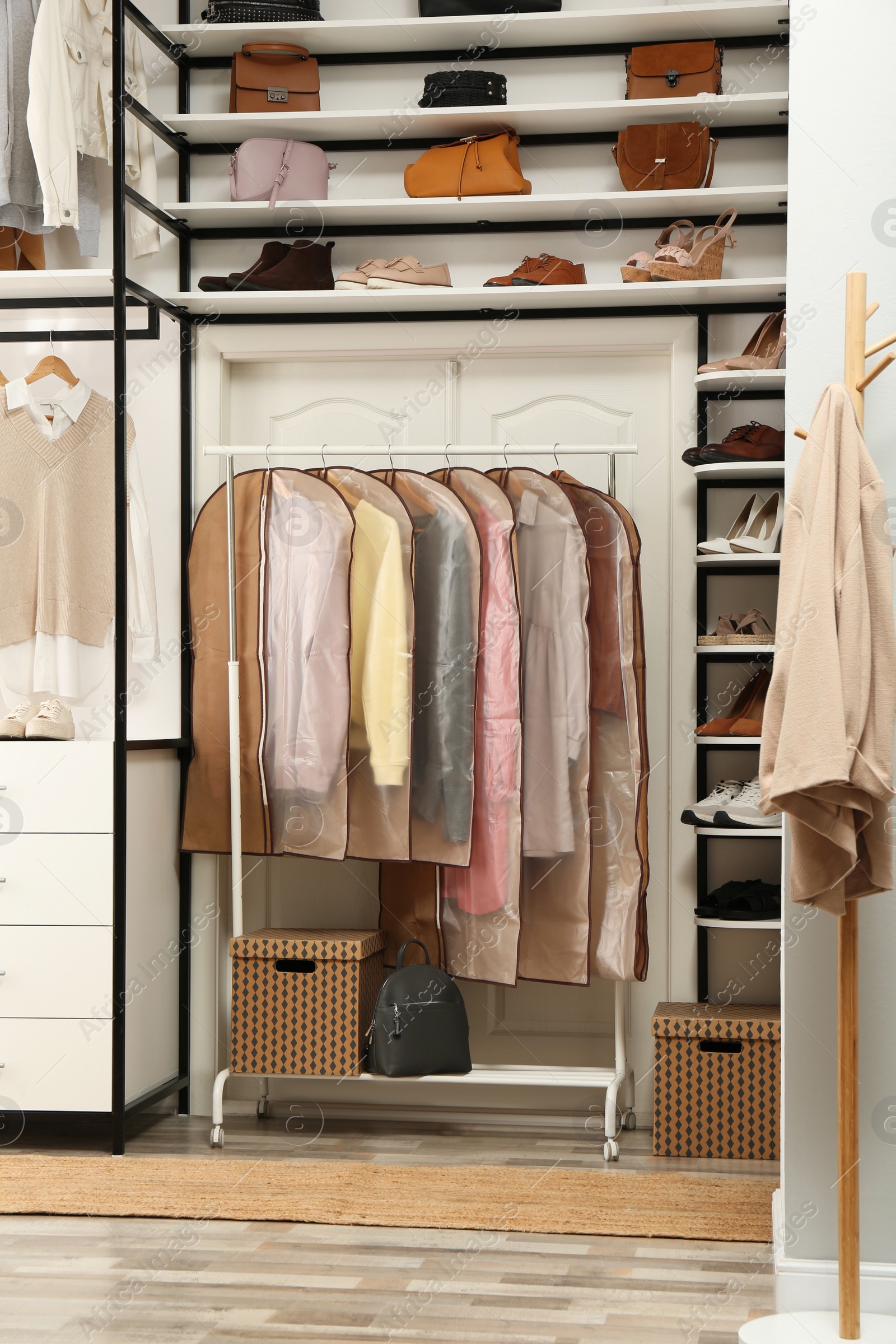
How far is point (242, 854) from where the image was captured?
319 centimetres

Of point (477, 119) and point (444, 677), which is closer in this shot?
point (444, 677)

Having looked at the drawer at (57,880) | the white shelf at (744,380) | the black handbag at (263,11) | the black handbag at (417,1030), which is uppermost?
the black handbag at (263,11)

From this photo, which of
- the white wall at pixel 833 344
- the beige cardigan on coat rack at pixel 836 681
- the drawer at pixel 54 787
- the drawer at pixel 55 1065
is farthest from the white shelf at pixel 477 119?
the drawer at pixel 55 1065

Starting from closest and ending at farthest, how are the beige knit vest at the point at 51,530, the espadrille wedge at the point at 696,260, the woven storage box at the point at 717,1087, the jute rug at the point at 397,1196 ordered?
the jute rug at the point at 397,1196
the woven storage box at the point at 717,1087
the espadrille wedge at the point at 696,260
the beige knit vest at the point at 51,530

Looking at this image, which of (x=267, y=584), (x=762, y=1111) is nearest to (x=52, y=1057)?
(x=267, y=584)

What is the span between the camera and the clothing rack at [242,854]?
118 inches

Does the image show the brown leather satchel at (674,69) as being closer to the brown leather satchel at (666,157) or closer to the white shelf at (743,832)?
the brown leather satchel at (666,157)

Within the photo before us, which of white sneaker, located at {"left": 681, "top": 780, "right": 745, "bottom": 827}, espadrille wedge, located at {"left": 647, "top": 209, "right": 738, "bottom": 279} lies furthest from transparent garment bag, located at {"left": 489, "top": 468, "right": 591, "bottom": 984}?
espadrille wedge, located at {"left": 647, "top": 209, "right": 738, "bottom": 279}

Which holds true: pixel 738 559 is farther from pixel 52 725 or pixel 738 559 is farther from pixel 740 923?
pixel 52 725

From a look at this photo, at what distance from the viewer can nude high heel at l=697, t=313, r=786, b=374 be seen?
3074mm

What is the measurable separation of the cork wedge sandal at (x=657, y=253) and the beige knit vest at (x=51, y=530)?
1.36 metres

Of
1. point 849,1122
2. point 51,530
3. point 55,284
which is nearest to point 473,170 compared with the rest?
point 55,284

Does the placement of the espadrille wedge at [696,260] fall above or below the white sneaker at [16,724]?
above

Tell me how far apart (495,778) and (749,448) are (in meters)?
1.02
